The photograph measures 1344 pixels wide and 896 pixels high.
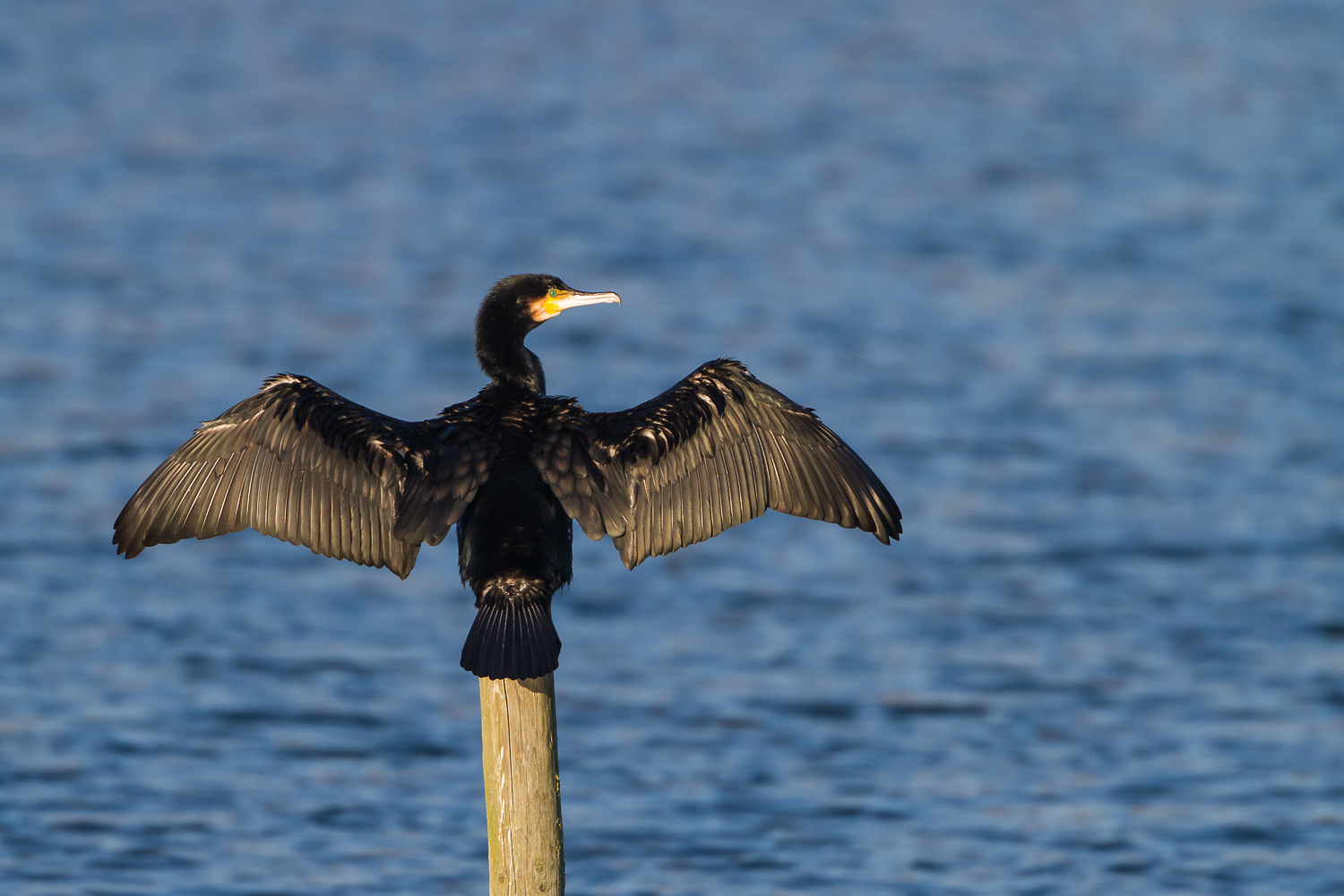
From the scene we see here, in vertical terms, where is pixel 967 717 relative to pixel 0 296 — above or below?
below

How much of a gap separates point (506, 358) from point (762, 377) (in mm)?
9061

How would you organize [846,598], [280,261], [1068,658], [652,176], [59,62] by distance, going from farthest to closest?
[59,62], [652,176], [280,261], [846,598], [1068,658]

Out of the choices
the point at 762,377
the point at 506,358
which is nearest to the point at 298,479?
the point at 506,358

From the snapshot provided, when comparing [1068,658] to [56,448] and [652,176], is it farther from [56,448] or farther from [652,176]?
[652,176]

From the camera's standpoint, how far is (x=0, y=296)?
58.2 ft

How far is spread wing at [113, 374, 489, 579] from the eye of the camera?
605 centimetres

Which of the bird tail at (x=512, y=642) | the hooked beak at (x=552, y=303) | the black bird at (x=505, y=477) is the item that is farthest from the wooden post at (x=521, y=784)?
the hooked beak at (x=552, y=303)

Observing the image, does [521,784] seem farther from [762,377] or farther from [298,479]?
[762,377]

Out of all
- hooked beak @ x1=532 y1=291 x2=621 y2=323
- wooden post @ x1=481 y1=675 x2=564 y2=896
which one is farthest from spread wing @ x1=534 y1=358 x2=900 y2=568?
wooden post @ x1=481 y1=675 x2=564 y2=896

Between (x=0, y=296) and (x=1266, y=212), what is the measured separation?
13229mm

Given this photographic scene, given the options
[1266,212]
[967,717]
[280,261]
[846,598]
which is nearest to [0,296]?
[280,261]

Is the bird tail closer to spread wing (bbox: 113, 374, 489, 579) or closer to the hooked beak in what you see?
spread wing (bbox: 113, 374, 489, 579)

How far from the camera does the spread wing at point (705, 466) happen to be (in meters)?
Result: 6.11

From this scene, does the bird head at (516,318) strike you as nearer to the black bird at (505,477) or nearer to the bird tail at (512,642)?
the black bird at (505,477)
